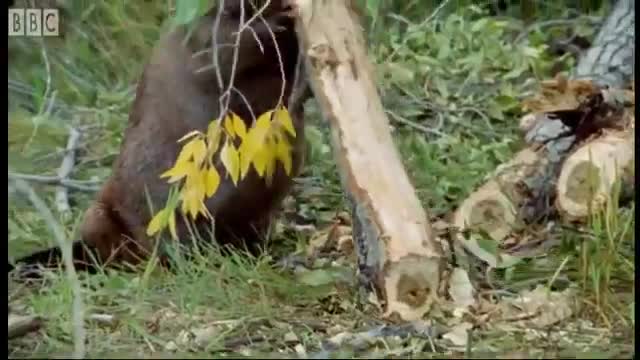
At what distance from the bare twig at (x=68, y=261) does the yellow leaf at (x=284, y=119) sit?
→ 11.1 inches

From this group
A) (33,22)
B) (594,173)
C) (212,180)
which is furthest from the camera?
(594,173)

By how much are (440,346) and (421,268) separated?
0.10 m

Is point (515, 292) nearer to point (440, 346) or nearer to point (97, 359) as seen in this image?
point (440, 346)

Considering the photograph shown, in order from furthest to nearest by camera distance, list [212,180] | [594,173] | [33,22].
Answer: [594,173] → [212,180] → [33,22]

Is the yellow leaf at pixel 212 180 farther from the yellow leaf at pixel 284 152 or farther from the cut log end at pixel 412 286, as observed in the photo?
the cut log end at pixel 412 286

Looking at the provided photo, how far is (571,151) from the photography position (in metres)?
1.75

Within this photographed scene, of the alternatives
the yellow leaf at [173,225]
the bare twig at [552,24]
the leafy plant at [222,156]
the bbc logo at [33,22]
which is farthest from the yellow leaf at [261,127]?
the bare twig at [552,24]

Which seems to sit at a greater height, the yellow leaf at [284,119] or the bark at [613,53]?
the bark at [613,53]

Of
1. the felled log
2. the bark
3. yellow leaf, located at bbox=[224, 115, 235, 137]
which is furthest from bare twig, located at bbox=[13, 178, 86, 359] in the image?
the bark

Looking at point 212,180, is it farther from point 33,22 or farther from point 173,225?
point 33,22

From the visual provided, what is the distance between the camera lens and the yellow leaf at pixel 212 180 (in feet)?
5.08

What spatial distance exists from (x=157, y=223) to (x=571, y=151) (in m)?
0.55

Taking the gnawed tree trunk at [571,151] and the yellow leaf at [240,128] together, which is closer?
the yellow leaf at [240,128]

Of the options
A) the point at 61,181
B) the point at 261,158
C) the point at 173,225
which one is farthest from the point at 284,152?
the point at 61,181
